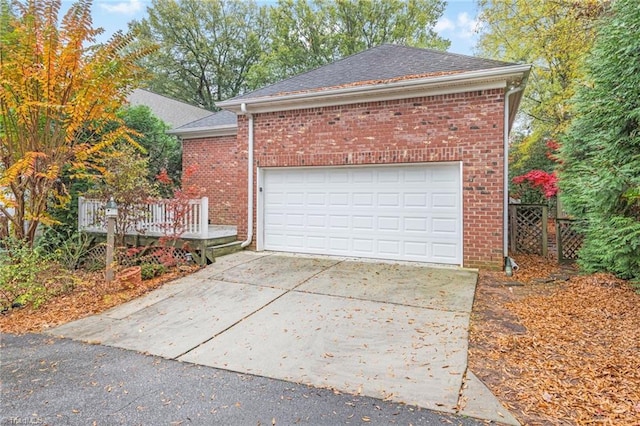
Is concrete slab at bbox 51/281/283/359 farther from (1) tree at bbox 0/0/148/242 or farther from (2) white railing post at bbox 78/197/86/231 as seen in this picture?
(2) white railing post at bbox 78/197/86/231

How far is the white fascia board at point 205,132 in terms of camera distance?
11125 mm

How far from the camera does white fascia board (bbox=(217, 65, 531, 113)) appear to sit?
6.19 meters

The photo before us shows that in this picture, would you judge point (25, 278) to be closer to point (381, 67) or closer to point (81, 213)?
point (81, 213)

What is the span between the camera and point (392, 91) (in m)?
6.91

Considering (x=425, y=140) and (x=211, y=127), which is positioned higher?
(x=211, y=127)

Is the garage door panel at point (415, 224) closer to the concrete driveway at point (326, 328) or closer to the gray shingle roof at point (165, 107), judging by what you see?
the concrete driveway at point (326, 328)

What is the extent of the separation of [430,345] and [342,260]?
3.85 metres

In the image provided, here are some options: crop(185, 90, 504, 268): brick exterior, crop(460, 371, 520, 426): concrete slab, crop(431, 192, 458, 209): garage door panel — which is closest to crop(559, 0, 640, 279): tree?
crop(185, 90, 504, 268): brick exterior

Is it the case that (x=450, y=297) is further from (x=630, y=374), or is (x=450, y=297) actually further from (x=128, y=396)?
(x=128, y=396)

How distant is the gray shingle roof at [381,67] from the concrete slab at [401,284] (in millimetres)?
3683

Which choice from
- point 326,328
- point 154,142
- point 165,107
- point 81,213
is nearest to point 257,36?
point 165,107

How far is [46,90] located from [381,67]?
645 centimetres

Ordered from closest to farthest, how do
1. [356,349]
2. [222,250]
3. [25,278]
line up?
[356,349] → [25,278] → [222,250]

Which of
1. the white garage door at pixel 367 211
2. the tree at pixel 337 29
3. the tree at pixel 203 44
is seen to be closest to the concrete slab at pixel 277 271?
the white garage door at pixel 367 211
